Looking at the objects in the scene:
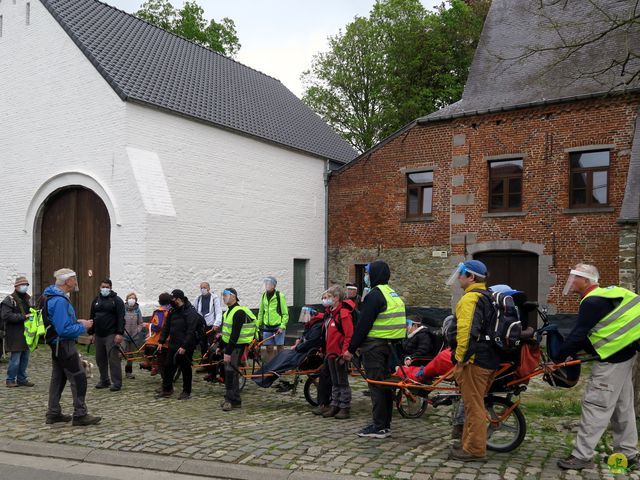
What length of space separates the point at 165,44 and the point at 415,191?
958cm

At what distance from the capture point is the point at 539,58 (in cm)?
1745

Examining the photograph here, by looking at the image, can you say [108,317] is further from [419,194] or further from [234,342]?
[419,194]

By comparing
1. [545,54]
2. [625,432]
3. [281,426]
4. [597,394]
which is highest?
[545,54]

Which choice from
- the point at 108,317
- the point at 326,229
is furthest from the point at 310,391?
the point at 326,229

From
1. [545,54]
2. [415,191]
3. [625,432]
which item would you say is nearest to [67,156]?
[415,191]

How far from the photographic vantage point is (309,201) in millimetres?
20859

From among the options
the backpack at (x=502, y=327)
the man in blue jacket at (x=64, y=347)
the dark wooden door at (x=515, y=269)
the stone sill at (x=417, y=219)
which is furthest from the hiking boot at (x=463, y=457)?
the stone sill at (x=417, y=219)

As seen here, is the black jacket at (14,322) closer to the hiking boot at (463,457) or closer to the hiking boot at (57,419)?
the hiking boot at (57,419)

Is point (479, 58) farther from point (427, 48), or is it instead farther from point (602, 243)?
point (427, 48)

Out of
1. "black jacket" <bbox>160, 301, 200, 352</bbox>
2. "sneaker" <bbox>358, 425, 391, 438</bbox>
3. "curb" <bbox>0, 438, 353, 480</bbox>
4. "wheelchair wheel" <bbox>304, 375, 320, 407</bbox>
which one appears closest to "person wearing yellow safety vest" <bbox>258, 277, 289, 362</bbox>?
"black jacket" <bbox>160, 301, 200, 352</bbox>

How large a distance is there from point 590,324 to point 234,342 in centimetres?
487

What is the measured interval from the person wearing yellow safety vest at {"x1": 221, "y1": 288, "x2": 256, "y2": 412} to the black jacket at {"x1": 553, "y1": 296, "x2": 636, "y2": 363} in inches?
183

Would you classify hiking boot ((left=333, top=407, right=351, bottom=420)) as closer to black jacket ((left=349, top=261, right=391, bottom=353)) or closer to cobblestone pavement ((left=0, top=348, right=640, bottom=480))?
cobblestone pavement ((left=0, top=348, right=640, bottom=480))

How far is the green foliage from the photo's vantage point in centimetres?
3056
